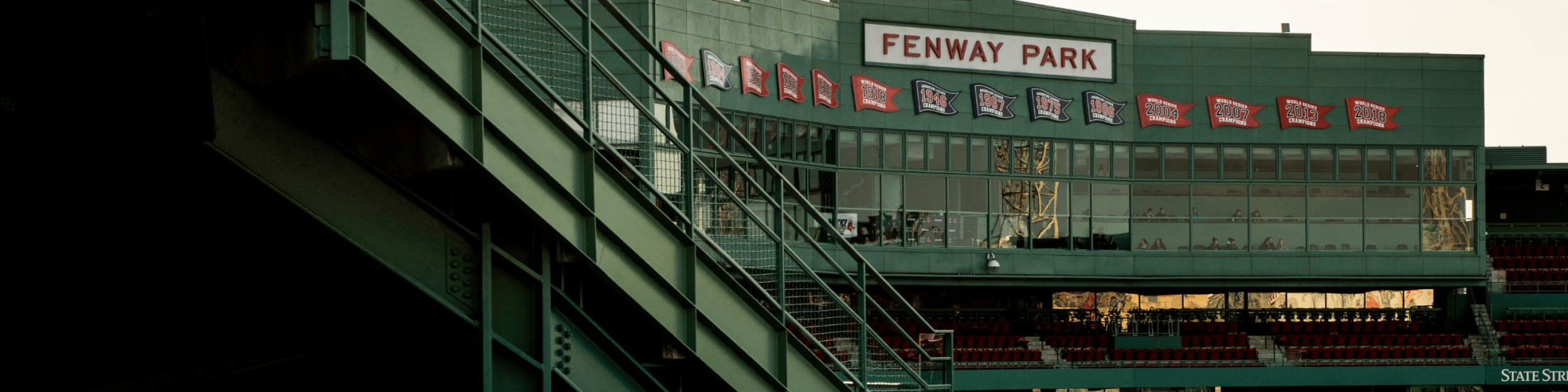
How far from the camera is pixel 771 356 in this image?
713 cm

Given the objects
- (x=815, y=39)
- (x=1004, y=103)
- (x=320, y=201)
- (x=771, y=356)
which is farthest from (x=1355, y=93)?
(x=320, y=201)

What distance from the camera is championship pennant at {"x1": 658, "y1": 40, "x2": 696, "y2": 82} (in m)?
22.5

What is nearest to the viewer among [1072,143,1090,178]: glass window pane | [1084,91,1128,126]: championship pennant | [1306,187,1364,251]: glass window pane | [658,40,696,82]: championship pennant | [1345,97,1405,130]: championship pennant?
[658,40,696,82]: championship pennant

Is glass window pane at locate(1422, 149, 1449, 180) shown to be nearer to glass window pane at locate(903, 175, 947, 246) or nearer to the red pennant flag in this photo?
glass window pane at locate(903, 175, 947, 246)

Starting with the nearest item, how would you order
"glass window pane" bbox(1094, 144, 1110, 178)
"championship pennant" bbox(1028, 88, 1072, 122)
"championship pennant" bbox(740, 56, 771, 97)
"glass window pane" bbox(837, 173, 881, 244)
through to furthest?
"championship pennant" bbox(740, 56, 771, 97)
"glass window pane" bbox(837, 173, 881, 244)
"championship pennant" bbox(1028, 88, 1072, 122)
"glass window pane" bbox(1094, 144, 1110, 178)

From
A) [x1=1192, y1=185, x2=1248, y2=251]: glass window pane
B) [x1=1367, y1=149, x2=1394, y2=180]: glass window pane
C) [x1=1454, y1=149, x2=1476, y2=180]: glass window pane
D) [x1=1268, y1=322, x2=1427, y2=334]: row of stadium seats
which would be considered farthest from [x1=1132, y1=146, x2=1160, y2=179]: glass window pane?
[x1=1454, y1=149, x2=1476, y2=180]: glass window pane

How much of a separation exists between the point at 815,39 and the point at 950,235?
5.60 m

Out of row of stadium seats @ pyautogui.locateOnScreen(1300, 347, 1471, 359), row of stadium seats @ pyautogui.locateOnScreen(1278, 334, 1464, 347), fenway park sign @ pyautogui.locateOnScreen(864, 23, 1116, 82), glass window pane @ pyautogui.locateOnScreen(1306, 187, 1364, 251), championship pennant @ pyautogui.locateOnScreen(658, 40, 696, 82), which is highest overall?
A: fenway park sign @ pyautogui.locateOnScreen(864, 23, 1116, 82)

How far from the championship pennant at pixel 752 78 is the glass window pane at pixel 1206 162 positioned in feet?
37.0

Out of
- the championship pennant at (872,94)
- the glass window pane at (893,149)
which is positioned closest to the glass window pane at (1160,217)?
the glass window pane at (893,149)

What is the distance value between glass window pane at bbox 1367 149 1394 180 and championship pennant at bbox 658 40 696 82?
17760 millimetres

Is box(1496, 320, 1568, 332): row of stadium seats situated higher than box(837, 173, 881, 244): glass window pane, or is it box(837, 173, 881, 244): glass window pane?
box(837, 173, 881, 244): glass window pane

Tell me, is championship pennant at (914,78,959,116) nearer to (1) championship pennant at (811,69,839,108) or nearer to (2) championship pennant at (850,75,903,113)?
(2) championship pennant at (850,75,903,113)

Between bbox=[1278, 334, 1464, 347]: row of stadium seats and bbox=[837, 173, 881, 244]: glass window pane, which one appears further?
bbox=[1278, 334, 1464, 347]: row of stadium seats
